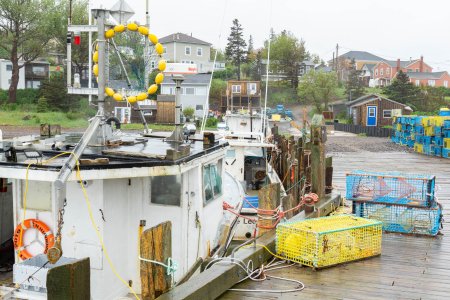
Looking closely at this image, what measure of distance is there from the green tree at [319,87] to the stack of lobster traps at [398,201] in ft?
197

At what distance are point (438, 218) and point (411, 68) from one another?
390 ft

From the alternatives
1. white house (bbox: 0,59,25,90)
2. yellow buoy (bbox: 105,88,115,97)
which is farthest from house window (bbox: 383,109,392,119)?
yellow buoy (bbox: 105,88,115,97)

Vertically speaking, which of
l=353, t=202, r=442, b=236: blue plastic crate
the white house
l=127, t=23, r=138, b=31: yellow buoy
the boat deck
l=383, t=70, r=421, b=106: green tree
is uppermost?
the white house

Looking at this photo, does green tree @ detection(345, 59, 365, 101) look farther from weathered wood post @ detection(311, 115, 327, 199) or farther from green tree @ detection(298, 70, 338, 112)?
weathered wood post @ detection(311, 115, 327, 199)

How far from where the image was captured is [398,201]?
10102mm

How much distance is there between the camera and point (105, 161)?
7.20 m

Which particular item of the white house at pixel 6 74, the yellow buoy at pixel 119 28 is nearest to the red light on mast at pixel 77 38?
the yellow buoy at pixel 119 28

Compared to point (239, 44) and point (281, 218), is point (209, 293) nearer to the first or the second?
point (281, 218)

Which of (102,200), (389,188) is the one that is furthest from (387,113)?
(102,200)

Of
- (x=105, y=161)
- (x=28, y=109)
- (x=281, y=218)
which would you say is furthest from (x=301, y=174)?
(x=28, y=109)

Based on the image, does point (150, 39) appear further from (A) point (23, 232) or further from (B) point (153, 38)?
(A) point (23, 232)

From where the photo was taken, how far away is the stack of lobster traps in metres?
9.88

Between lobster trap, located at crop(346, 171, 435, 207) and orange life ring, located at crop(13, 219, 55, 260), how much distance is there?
5538 mm

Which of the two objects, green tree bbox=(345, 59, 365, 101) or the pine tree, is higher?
the pine tree
